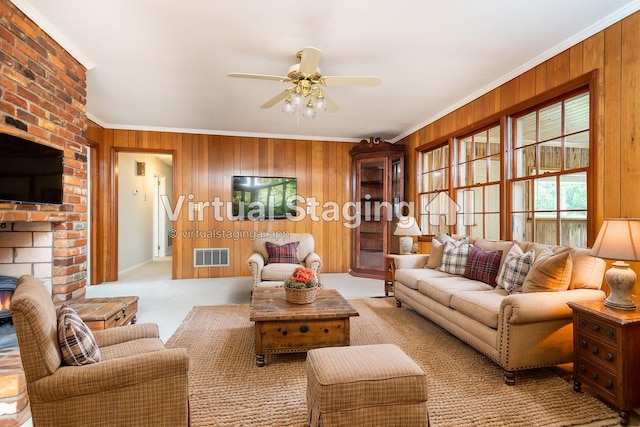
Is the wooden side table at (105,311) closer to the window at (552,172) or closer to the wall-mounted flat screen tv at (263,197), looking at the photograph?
the wall-mounted flat screen tv at (263,197)

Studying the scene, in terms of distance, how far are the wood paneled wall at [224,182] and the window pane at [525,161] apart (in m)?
3.10

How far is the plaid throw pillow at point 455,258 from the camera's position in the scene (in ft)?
10.8

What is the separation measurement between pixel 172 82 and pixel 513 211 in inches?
159

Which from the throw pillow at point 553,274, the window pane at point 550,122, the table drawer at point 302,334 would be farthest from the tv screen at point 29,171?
the window pane at point 550,122

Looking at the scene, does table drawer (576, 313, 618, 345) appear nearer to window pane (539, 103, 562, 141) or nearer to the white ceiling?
window pane (539, 103, 562, 141)

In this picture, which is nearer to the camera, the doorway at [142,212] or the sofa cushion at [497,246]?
the sofa cushion at [497,246]

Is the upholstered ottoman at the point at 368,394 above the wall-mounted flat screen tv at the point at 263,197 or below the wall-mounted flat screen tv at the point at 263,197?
below

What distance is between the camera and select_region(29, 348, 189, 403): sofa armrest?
1236 mm

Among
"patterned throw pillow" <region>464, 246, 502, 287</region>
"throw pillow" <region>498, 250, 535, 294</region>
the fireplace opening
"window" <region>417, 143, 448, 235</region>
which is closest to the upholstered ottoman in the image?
"throw pillow" <region>498, 250, 535, 294</region>

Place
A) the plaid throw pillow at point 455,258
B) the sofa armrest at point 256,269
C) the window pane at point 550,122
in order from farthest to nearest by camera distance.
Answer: the sofa armrest at point 256,269 → the plaid throw pillow at point 455,258 → the window pane at point 550,122

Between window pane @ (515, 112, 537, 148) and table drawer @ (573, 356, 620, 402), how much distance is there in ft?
7.04

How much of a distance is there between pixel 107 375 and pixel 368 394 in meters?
1.13

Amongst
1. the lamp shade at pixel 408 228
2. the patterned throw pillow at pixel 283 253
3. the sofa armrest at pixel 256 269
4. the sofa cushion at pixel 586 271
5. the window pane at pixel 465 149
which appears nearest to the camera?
the sofa cushion at pixel 586 271

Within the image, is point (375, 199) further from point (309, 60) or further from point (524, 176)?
point (309, 60)
